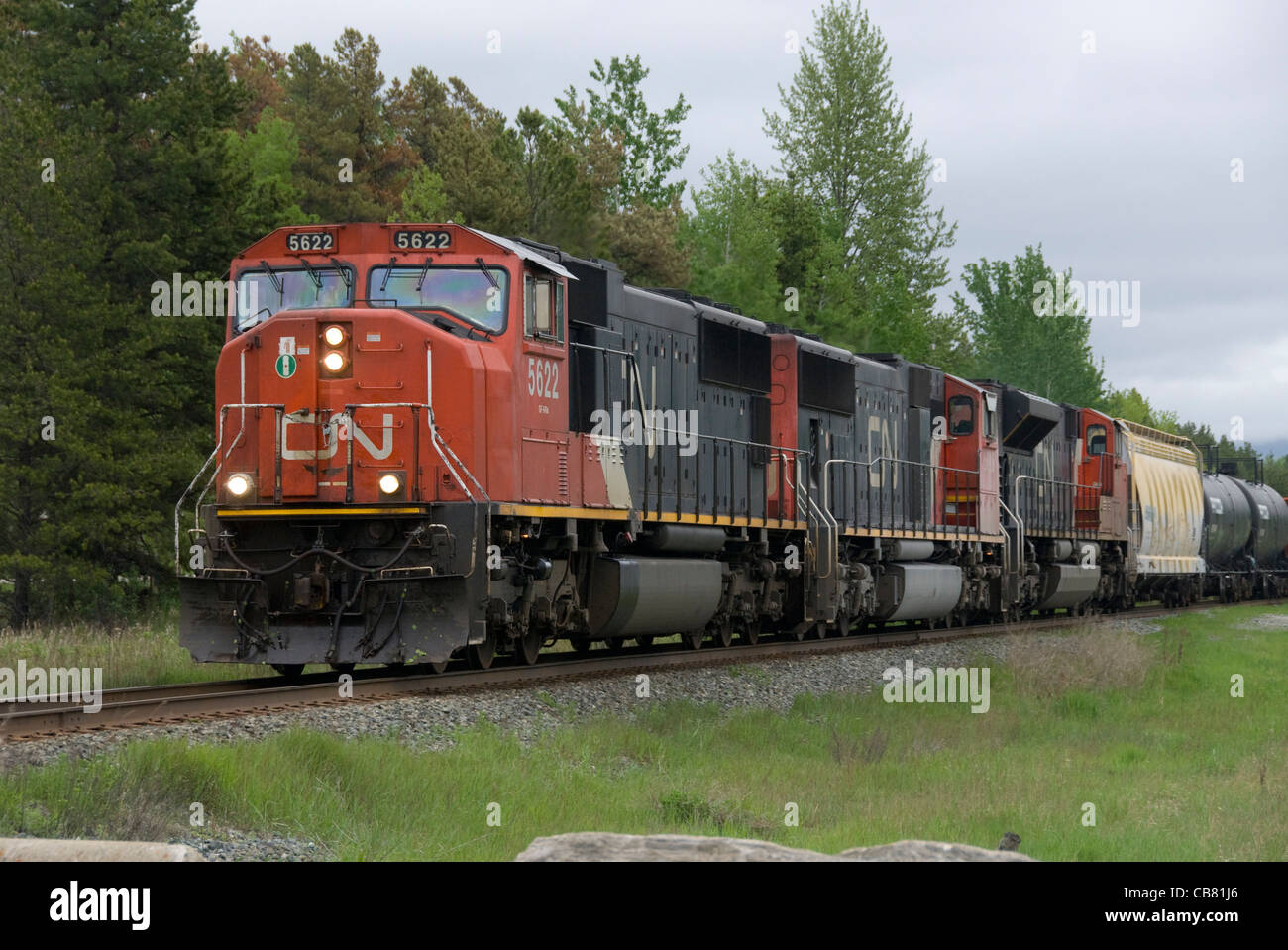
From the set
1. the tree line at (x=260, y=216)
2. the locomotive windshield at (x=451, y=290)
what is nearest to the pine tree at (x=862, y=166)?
the tree line at (x=260, y=216)

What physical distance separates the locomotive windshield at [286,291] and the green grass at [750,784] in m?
4.42

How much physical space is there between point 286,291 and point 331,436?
5.39ft

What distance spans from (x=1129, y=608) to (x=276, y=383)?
2807 cm

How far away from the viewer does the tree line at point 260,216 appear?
74.1 feet

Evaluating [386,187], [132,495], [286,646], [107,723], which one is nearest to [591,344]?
[286,646]

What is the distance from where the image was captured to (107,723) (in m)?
9.80

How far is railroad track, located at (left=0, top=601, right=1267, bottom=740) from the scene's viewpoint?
979 cm

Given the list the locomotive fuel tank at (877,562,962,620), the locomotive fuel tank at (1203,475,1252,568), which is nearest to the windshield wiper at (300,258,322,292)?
the locomotive fuel tank at (877,562,962,620)

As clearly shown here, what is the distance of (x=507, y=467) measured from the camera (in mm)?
12805

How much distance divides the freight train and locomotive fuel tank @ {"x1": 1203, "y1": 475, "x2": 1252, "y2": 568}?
2058cm

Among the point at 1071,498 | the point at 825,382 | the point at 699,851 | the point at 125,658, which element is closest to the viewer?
the point at 699,851

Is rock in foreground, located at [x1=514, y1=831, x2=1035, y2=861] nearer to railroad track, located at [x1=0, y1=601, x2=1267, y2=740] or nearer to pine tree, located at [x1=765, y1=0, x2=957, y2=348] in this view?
railroad track, located at [x1=0, y1=601, x2=1267, y2=740]

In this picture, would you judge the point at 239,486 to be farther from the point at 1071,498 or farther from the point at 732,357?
the point at 1071,498

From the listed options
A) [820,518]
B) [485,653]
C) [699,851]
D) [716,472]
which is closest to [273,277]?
[485,653]
